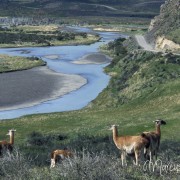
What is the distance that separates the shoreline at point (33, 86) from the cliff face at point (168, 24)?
22.7m

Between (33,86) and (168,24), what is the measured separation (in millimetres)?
43844

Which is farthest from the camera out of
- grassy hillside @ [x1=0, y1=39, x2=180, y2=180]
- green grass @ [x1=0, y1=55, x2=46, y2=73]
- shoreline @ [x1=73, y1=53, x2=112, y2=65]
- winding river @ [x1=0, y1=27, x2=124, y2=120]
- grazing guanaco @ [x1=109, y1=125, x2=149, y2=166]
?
shoreline @ [x1=73, y1=53, x2=112, y2=65]

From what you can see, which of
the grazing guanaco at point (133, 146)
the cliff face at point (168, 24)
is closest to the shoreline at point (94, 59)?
the cliff face at point (168, 24)

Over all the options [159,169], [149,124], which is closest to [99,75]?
[149,124]

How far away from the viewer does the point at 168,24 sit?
96.8m

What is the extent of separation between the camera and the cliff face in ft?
285

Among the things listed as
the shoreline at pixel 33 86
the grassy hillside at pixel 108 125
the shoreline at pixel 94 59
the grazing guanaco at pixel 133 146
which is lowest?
the shoreline at pixel 94 59

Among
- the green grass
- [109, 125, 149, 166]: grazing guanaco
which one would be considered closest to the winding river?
the green grass

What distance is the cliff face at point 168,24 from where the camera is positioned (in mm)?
86912

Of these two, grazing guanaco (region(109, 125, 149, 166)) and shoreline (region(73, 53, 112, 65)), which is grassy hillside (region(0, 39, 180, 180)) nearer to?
grazing guanaco (region(109, 125, 149, 166))

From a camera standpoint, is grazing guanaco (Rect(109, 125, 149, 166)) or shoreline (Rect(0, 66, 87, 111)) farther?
shoreline (Rect(0, 66, 87, 111))

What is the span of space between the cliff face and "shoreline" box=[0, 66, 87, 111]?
22.7 meters

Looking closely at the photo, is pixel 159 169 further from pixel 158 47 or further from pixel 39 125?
pixel 158 47

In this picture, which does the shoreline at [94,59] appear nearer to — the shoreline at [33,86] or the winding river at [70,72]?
the winding river at [70,72]
